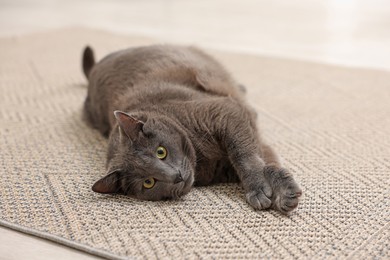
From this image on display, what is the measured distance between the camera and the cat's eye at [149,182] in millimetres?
1470

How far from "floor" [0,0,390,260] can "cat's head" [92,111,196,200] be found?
174cm

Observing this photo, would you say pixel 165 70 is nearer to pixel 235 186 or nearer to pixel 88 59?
pixel 235 186

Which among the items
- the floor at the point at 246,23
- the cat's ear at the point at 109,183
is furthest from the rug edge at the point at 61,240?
the floor at the point at 246,23

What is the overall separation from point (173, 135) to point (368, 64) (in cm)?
181

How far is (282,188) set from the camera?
4.67 ft

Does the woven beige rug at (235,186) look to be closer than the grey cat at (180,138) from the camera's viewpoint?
Yes

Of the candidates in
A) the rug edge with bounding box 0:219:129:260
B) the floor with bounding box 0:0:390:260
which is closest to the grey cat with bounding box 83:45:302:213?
the rug edge with bounding box 0:219:129:260

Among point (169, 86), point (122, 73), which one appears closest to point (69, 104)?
point (122, 73)

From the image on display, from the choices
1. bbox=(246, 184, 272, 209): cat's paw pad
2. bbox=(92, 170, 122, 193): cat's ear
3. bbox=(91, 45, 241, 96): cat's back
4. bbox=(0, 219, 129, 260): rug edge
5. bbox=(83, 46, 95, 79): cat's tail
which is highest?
bbox=(91, 45, 241, 96): cat's back

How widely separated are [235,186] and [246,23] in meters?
3.02

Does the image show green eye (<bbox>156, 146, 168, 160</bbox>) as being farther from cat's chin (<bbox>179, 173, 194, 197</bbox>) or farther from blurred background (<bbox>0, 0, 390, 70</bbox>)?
blurred background (<bbox>0, 0, 390, 70</bbox>)

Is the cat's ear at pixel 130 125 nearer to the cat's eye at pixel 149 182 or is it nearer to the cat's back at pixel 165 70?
the cat's eye at pixel 149 182

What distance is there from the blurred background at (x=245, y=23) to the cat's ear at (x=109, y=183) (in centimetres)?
187

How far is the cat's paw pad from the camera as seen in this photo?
1421 millimetres
